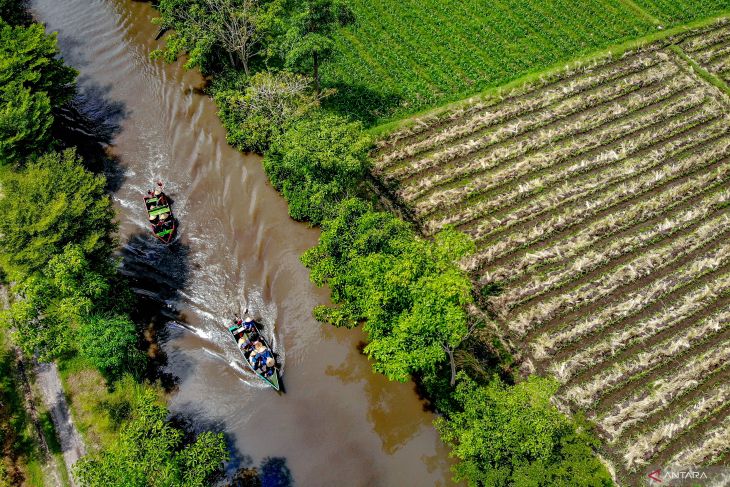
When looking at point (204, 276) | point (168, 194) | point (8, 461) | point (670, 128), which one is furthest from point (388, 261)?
point (670, 128)

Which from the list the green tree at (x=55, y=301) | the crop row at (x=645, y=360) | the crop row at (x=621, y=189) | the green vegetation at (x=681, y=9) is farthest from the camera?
the green vegetation at (x=681, y=9)

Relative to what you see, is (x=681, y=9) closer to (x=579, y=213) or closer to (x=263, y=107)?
(x=579, y=213)

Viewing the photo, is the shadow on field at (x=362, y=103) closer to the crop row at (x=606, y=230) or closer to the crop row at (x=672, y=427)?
the crop row at (x=606, y=230)

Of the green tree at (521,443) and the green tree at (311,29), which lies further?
the green tree at (311,29)

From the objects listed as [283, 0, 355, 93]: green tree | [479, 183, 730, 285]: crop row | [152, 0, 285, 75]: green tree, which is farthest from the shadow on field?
[479, 183, 730, 285]: crop row

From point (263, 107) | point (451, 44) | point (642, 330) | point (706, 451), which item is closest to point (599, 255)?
point (642, 330)

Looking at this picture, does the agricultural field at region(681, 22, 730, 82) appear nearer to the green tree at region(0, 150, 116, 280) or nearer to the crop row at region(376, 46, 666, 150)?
the crop row at region(376, 46, 666, 150)

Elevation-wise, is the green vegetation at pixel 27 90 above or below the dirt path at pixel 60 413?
above

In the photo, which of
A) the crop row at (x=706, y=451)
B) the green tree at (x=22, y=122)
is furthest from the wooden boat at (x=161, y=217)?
the crop row at (x=706, y=451)

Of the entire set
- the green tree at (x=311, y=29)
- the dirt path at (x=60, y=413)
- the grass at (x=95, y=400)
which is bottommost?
the dirt path at (x=60, y=413)
